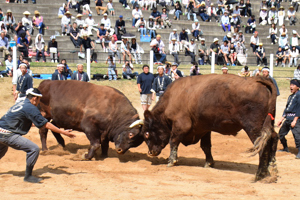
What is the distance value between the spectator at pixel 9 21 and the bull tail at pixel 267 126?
16.4 metres

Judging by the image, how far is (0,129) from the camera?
24.8ft

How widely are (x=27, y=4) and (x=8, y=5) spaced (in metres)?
1.06

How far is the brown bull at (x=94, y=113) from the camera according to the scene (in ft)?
31.7

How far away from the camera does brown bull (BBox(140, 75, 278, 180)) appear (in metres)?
7.80

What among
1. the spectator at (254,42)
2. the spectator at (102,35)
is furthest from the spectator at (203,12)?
the spectator at (102,35)

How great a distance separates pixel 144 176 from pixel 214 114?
177cm

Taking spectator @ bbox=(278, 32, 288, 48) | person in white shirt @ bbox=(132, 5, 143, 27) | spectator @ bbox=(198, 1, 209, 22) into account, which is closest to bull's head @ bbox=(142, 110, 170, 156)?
person in white shirt @ bbox=(132, 5, 143, 27)

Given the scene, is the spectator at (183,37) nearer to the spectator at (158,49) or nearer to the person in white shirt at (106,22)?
the spectator at (158,49)

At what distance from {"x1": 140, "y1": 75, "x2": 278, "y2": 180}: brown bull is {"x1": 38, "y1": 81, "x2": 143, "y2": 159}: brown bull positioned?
524 mm

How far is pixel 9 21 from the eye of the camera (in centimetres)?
2141

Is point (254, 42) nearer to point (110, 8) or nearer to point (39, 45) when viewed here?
point (110, 8)

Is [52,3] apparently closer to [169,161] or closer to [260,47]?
[260,47]

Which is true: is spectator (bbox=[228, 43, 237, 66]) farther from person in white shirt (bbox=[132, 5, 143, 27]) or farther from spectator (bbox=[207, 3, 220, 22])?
person in white shirt (bbox=[132, 5, 143, 27])

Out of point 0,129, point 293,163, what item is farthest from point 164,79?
point 0,129
